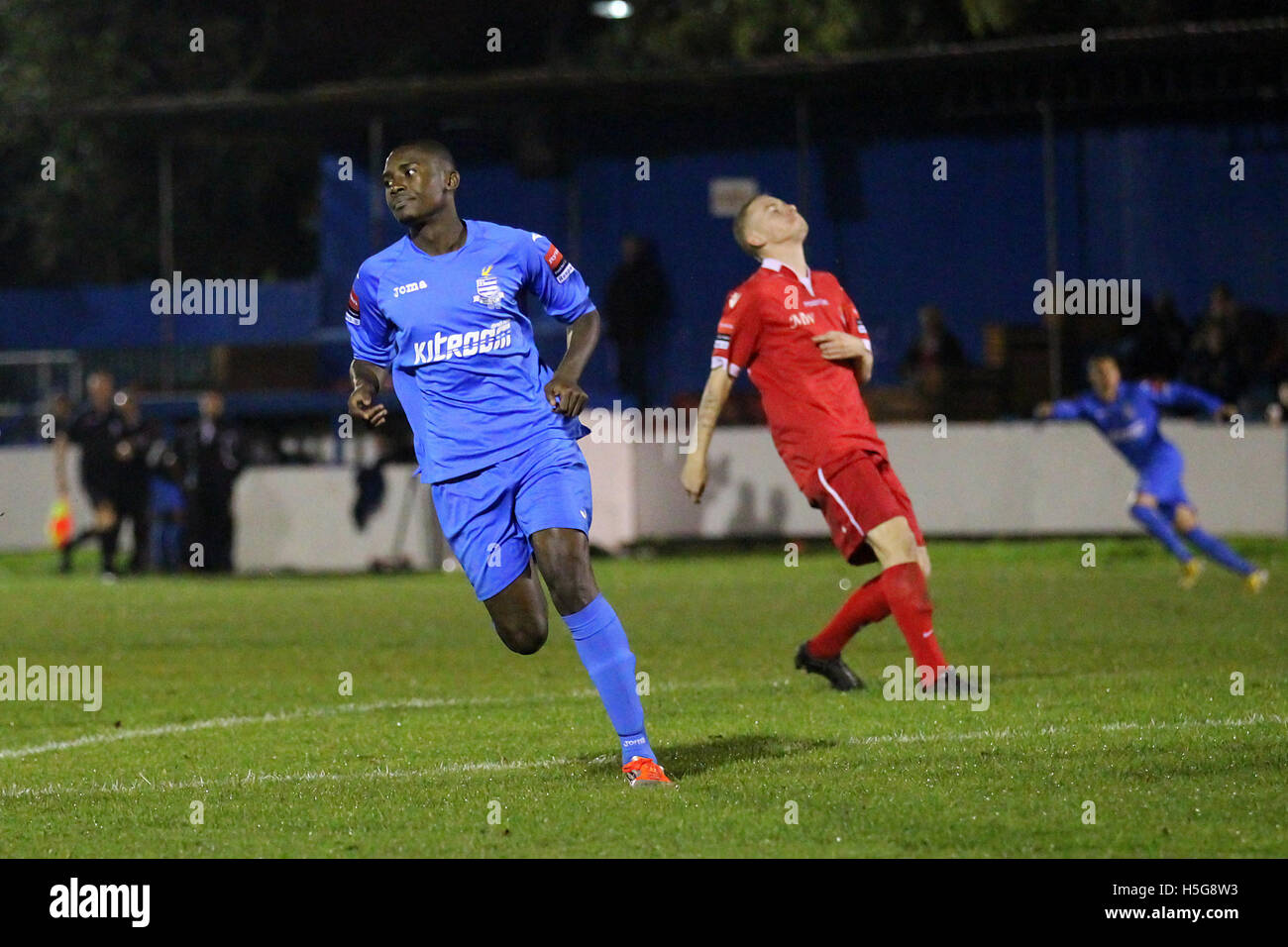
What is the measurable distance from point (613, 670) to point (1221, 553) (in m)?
10.5

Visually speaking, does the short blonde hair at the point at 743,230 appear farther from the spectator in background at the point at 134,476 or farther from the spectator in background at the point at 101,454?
the spectator in background at the point at 134,476

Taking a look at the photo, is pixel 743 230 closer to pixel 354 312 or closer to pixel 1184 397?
pixel 354 312

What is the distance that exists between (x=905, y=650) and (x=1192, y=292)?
1484 centimetres

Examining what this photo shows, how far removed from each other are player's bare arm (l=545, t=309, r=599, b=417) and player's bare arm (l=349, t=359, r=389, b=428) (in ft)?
2.04

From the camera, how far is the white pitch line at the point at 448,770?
7.57m

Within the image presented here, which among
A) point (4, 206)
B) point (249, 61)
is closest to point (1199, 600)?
point (249, 61)

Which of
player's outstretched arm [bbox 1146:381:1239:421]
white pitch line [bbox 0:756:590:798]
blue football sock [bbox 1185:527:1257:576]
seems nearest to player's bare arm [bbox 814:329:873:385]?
white pitch line [bbox 0:756:590:798]

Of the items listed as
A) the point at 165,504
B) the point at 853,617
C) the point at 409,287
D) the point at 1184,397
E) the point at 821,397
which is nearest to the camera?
the point at 409,287

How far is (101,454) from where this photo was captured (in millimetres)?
23234

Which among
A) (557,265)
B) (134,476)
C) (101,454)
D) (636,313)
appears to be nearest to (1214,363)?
(636,313)

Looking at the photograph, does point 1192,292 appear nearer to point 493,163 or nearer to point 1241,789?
point 493,163

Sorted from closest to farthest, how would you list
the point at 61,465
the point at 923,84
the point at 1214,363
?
the point at 1214,363
the point at 61,465
the point at 923,84

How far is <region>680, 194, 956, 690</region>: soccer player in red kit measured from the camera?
9.59 m

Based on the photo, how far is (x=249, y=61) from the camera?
133ft
